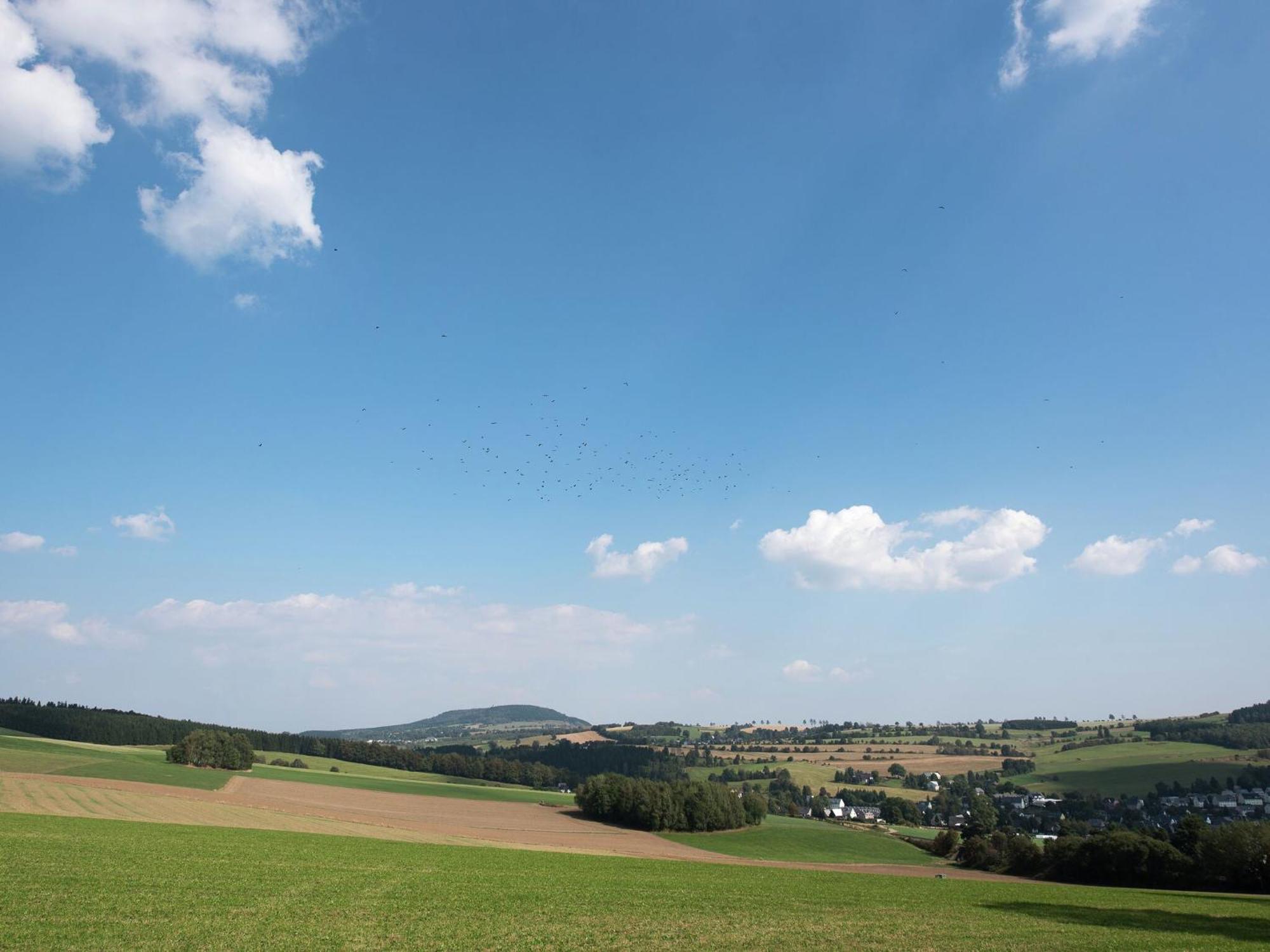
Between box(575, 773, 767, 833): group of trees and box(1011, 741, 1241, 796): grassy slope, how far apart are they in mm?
78518

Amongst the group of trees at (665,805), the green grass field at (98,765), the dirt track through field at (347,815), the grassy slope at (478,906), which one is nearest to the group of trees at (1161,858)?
the dirt track through field at (347,815)

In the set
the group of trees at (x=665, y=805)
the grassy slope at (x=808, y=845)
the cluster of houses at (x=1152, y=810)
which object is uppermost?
the group of trees at (x=665, y=805)

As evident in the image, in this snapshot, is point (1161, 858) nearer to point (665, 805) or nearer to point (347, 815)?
point (665, 805)

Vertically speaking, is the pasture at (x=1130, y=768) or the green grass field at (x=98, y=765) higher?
the green grass field at (x=98, y=765)

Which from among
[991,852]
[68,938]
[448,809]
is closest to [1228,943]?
[68,938]

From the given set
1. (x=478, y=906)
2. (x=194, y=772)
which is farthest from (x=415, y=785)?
(x=478, y=906)

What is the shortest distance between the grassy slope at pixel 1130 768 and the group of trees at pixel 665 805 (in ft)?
258

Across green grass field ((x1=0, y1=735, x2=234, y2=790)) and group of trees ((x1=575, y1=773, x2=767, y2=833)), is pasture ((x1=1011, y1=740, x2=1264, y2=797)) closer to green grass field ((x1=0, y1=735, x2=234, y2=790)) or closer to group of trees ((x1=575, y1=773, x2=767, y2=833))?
group of trees ((x1=575, y1=773, x2=767, y2=833))

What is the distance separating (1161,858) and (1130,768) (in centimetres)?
10607

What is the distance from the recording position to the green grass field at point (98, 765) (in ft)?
259

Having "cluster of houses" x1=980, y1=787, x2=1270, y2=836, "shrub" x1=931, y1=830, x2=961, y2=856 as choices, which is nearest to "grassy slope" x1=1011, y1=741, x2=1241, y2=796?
"cluster of houses" x1=980, y1=787, x2=1270, y2=836

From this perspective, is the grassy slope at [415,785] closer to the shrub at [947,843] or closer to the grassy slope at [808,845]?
the grassy slope at [808,845]

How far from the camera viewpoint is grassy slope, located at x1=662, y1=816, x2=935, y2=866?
72000 millimetres

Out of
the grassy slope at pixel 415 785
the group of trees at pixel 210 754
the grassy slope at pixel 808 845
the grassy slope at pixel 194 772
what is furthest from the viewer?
the group of trees at pixel 210 754
